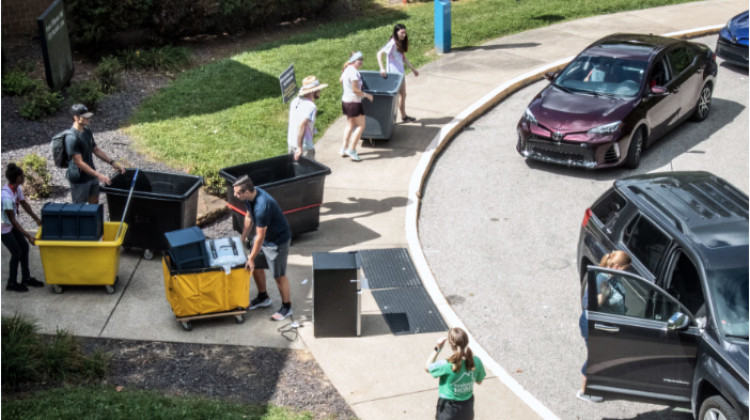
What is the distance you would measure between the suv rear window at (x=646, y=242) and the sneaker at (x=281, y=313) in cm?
382

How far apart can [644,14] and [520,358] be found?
15.6m

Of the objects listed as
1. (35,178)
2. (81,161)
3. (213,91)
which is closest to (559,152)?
Answer: (213,91)

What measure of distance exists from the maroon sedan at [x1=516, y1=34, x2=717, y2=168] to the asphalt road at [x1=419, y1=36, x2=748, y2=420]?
1.37ft

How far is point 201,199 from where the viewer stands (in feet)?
42.4

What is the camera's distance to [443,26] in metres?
19.6

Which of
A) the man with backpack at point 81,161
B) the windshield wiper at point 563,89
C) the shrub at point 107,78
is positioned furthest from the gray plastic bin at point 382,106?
the man with backpack at point 81,161

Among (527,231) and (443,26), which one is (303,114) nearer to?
(527,231)

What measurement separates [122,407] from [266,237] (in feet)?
8.49

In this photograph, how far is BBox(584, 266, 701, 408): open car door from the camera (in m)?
8.01

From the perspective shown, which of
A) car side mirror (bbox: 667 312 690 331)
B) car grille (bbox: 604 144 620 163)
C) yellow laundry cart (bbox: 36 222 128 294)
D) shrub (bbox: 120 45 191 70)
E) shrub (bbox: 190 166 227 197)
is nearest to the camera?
car side mirror (bbox: 667 312 690 331)

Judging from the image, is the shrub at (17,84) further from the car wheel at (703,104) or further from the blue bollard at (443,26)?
the car wheel at (703,104)

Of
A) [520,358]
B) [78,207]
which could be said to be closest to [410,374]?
[520,358]

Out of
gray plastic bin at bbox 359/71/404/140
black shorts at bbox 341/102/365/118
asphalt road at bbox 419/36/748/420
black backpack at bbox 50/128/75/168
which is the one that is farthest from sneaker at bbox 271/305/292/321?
gray plastic bin at bbox 359/71/404/140

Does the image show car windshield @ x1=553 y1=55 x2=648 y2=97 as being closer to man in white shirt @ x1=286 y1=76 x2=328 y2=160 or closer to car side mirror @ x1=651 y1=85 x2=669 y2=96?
car side mirror @ x1=651 y1=85 x2=669 y2=96
